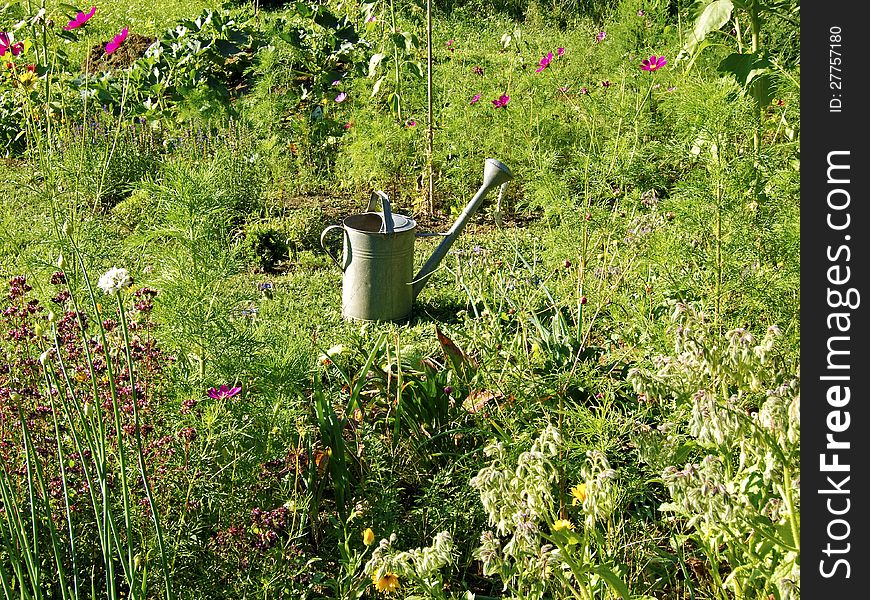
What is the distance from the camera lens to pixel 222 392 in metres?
2.09

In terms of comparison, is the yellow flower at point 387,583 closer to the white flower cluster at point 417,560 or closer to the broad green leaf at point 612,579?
the white flower cluster at point 417,560

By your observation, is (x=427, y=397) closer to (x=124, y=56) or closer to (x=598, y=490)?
(x=598, y=490)

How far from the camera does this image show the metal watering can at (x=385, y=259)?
3586 millimetres

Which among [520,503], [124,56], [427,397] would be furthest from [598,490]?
[124,56]

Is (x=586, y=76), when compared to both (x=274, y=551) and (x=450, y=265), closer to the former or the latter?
(x=450, y=265)

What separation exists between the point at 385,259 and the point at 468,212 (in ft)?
1.27

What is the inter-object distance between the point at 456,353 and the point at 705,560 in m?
0.99

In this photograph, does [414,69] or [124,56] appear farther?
[124,56]

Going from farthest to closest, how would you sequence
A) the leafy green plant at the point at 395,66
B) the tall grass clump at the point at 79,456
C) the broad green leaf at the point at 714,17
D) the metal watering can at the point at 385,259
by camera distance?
1. the leafy green plant at the point at 395,66
2. the metal watering can at the point at 385,259
3. the broad green leaf at the point at 714,17
4. the tall grass clump at the point at 79,456

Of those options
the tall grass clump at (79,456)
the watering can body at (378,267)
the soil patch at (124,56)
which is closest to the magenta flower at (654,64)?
the watering can body at (378,267)

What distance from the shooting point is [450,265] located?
410 cm

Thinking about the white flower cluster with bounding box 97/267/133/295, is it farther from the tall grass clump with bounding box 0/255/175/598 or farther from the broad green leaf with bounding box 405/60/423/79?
the broad green leaf with bounding box 405/60/423/79

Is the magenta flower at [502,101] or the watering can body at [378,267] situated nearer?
the watering can body at [378,267]

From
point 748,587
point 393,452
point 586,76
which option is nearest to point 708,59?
point 586,76
